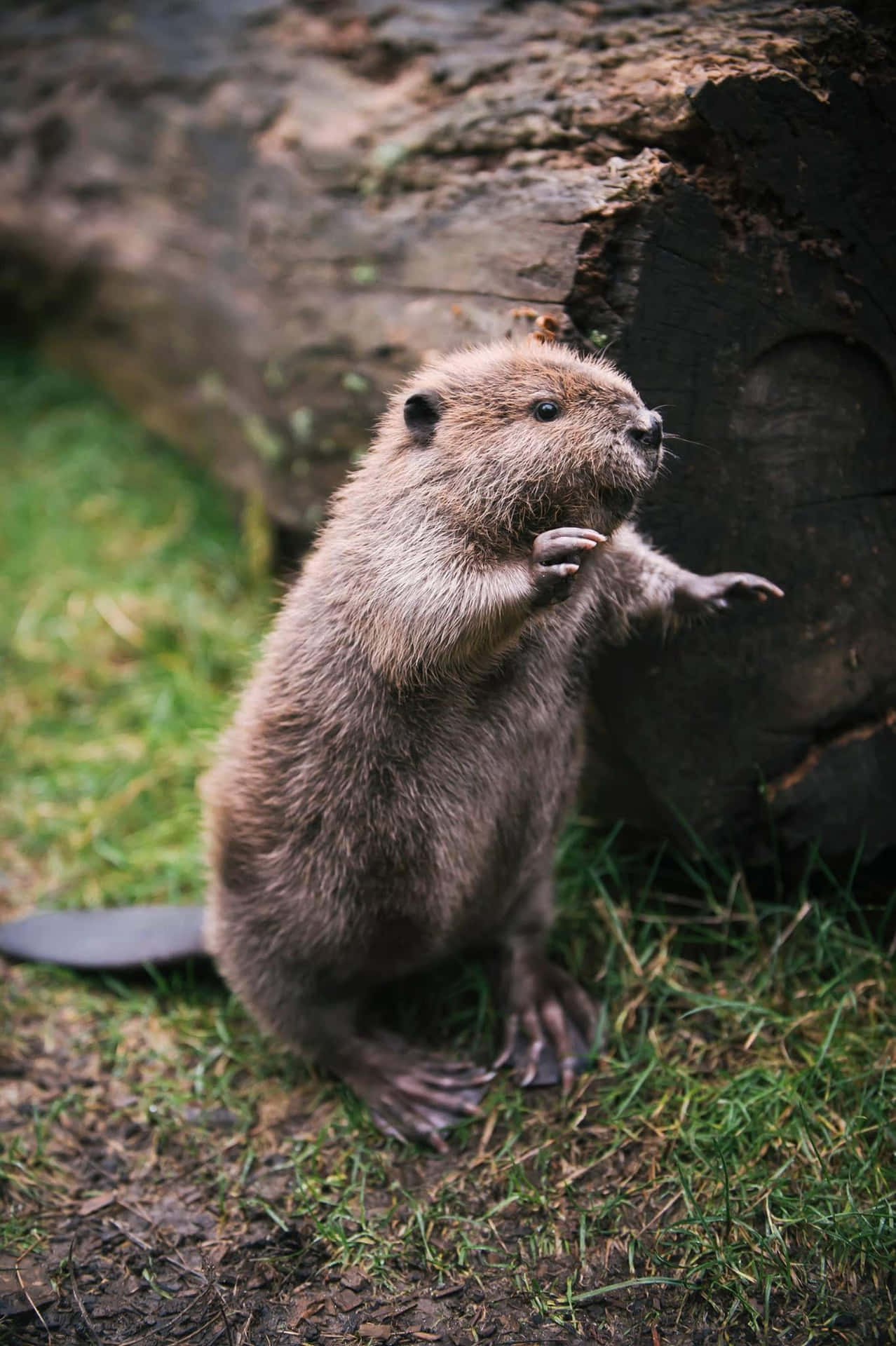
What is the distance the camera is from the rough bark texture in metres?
2.53

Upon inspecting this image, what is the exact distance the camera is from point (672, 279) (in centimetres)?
255

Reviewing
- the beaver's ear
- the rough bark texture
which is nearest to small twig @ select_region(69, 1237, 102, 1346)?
the rough bark texture

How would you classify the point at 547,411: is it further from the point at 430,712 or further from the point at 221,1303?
the point at 221,1303

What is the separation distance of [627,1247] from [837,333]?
2.07 metres

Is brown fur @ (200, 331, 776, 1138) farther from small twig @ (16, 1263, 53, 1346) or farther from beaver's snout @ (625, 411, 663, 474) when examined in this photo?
small twig @ (16, 1263, 53, 1346)

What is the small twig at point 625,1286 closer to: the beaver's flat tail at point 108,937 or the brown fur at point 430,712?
the brown fur at point 430,712

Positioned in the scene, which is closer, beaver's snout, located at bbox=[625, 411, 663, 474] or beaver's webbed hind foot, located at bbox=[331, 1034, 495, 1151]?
beaver's snout, located at bbox=[625, 411, 663, 474]

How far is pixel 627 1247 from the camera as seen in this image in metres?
2.46

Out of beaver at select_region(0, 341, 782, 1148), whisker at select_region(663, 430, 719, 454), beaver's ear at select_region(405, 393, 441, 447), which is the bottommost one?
beaver at select_region(0, 341, 782, 1148)

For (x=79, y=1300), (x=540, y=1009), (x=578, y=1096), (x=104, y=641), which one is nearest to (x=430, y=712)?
(x=540, y=1009)

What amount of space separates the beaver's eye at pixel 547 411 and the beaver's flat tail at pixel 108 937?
1714 mm

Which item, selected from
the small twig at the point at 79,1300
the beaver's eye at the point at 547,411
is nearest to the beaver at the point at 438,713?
the beaver's eye at the point at 547,411

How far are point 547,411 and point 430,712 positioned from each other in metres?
0.71

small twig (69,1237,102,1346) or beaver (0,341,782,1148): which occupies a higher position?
beaver (0,341,782,1148)
